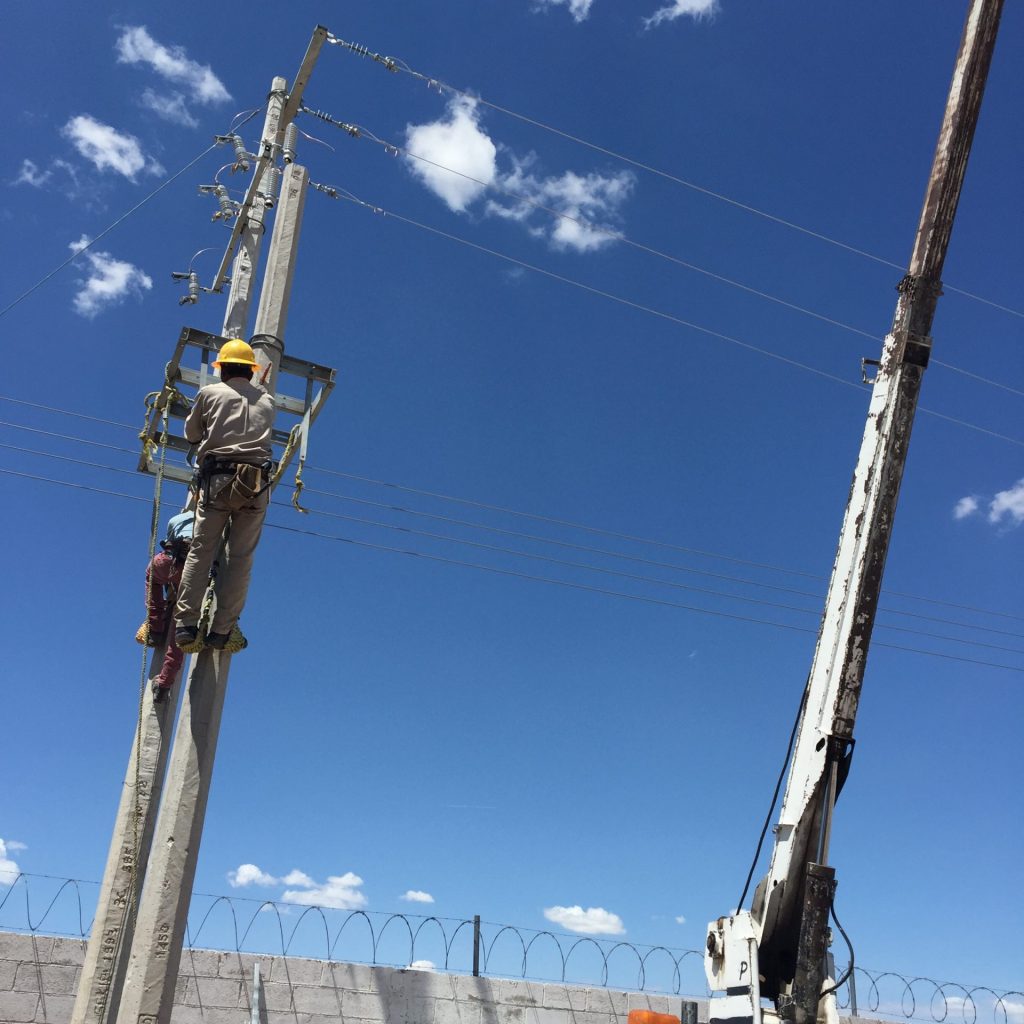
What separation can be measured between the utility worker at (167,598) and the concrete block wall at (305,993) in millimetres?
2900

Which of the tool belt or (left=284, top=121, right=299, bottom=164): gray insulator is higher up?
(left=284, top=121, right=299, bottom=164): gray insulator

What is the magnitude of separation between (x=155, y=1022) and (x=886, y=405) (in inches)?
222

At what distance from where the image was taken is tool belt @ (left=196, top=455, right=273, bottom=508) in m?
6.50

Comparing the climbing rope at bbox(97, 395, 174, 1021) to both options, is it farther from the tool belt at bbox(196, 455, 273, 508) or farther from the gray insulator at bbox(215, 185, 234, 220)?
the gray insulator at bbox(215, 185, 234, 220)

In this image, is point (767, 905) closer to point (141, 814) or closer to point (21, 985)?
point (141, 814)

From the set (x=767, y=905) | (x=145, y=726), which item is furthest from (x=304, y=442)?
(x=767, y=905)

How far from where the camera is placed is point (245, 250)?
32.4 feet

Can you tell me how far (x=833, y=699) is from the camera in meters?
6.40

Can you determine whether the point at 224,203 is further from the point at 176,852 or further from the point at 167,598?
the point at 176,852

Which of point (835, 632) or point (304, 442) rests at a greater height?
point (304, 442)

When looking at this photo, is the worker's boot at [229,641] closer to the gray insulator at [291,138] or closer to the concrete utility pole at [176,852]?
the concrete utility pole at [176,852]

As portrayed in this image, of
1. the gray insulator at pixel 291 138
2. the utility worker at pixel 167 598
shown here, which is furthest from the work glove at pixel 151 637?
the gray insulator at pixel 291 138

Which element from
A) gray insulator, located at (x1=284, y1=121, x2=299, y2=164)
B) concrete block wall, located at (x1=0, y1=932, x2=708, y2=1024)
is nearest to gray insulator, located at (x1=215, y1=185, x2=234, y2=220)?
gray insulator, located at (x1=284, y1=121, x2=299, y2=164)

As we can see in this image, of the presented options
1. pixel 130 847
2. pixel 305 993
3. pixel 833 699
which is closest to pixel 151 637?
pixel 130 847
